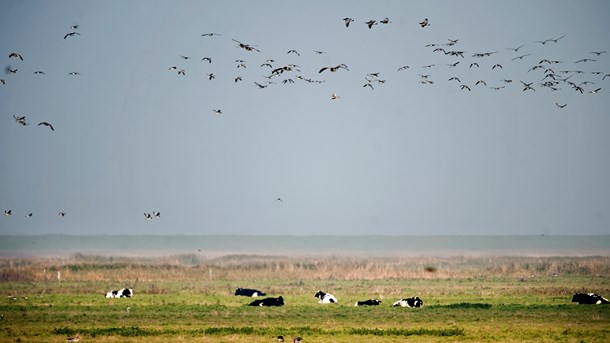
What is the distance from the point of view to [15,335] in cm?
3825

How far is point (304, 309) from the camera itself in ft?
161

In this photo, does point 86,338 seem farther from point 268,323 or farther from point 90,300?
point 90,300

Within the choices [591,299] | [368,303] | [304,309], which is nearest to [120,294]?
[304,309]

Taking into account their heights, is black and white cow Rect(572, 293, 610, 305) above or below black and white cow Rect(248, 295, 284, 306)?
above

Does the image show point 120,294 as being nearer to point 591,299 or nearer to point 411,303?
point 411,303

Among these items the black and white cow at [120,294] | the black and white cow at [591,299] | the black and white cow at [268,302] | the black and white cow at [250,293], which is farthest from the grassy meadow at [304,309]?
the black and white cow at [591,299]

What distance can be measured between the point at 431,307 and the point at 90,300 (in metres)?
19.3

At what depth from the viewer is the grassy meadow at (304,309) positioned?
3850cm

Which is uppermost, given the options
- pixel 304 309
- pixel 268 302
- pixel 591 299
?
pixel 591 299

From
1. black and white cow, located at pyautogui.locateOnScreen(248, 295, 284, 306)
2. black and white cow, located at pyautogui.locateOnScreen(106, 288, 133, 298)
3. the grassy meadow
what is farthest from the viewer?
black and white cow, located at pyautogui.locateOnScreen(106, 288, 133, 298)

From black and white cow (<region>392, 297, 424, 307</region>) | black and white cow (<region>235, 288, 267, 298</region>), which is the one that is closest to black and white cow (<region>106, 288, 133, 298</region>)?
black and white cow (<region>235, 288, 267, 298</region>)

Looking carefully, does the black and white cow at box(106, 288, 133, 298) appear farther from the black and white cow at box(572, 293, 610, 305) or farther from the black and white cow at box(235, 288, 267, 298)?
the black and white cow at box(572, 293, 610, 305)

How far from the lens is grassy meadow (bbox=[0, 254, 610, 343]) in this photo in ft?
126

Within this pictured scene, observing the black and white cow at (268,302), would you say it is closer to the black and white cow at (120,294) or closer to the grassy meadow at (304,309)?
the grassy meadow at (304,309)
